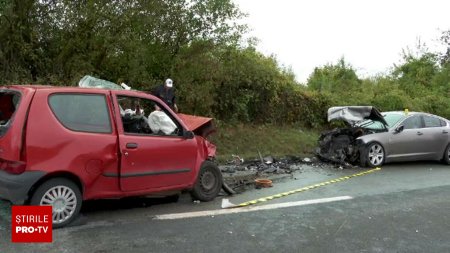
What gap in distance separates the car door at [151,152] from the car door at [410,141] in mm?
7206

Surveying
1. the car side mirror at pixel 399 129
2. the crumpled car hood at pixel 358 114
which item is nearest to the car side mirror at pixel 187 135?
the crumpled car hood at pixel 358 114

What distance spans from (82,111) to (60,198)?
3.78 feet

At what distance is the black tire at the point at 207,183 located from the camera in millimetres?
7551

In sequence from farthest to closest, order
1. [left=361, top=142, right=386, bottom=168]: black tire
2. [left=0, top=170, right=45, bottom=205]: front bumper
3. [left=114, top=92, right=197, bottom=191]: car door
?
[left=361, top=142, right=386, bottom=168]: black tire, [left=114, top=92, right=197, bottom=191]: car door, [left=0, top=170, right=45, bottom=205]: front bumper

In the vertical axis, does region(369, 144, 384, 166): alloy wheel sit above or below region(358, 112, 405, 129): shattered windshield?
below

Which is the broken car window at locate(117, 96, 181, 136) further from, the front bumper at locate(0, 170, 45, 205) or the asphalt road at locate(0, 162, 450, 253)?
the front bumper at locate(0, 170, 45, 205)

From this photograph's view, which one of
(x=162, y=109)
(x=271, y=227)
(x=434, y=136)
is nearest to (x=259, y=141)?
(x=434, y=136)

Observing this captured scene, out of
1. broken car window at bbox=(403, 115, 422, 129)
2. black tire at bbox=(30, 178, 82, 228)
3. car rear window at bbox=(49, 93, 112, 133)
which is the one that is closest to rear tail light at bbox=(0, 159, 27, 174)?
black tire at bbox=(30, 178, 82, 228)

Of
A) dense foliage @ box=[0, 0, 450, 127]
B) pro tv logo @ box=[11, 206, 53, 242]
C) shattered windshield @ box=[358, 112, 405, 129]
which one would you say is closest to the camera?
pro tv logo @ box=[11, 206, 53, 242]

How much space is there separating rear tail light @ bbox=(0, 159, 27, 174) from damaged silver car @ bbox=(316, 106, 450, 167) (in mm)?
8727

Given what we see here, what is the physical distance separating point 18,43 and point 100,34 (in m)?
1.76

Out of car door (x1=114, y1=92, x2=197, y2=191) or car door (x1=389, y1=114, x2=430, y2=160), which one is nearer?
car door (x1=114, y1=92, x2=197, y2=191)

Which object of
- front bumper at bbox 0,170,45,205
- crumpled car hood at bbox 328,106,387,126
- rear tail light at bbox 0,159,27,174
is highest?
crumpled car hood at bbox 328,106,387,126

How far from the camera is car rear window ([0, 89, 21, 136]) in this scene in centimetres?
585
